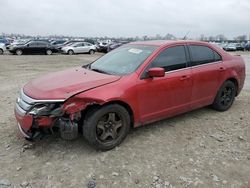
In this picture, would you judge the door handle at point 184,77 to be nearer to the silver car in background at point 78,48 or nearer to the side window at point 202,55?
the side window at point 202,55

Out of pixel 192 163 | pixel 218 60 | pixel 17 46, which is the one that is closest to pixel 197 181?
pixel 192 163

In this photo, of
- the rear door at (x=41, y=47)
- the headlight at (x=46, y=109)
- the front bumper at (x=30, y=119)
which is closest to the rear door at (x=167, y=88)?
the headlight at (x=46, y=109)

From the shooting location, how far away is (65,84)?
3758 millimetres

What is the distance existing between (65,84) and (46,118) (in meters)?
0.59

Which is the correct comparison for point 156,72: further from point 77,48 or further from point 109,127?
point 77,48

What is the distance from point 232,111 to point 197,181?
9.91 feet

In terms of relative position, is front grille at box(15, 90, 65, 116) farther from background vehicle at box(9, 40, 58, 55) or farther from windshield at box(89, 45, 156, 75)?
background vehicle at box(9, 40, 58, 55)

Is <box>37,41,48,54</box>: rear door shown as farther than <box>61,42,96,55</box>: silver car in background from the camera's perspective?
No

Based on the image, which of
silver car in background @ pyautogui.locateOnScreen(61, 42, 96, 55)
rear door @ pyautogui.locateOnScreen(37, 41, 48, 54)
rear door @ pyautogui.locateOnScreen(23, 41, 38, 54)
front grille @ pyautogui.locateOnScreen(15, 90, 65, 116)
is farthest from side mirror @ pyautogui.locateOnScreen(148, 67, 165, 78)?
silver car in background @ pyautogui.locateOnScreen(61, 42, 96, 55)

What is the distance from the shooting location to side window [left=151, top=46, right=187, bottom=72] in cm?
438

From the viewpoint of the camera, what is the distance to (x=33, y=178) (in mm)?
3193

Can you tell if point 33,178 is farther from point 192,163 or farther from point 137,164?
point 192,163

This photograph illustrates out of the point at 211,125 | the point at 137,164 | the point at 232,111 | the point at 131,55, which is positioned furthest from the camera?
the point at 232,111

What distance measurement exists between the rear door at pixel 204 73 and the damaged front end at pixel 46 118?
2.38m
